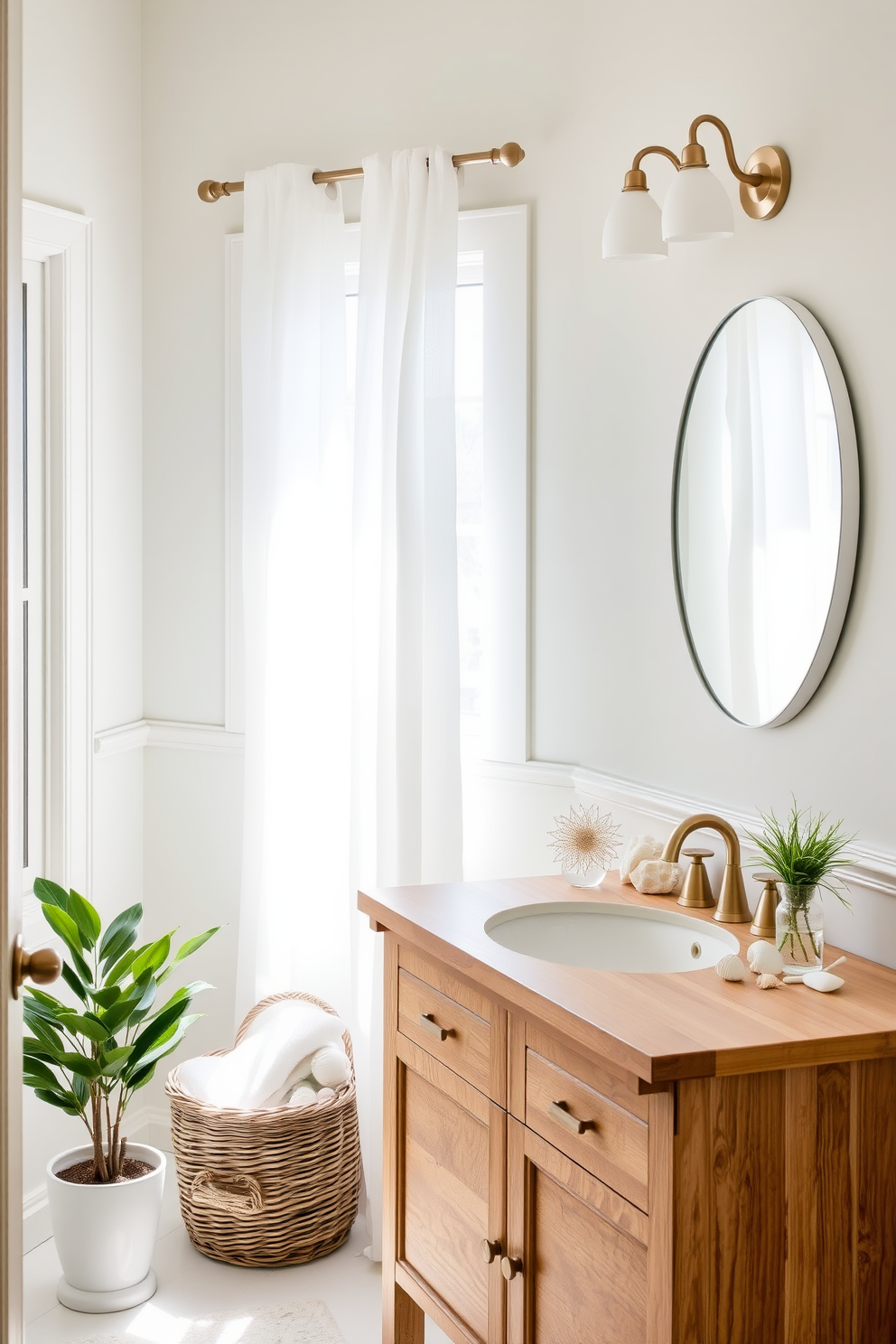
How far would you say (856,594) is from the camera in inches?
70.1

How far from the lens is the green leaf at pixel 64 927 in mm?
2365

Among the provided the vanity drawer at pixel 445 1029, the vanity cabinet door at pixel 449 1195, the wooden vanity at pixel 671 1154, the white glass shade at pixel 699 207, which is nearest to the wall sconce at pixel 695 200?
the white glass shade at pixel 699 207

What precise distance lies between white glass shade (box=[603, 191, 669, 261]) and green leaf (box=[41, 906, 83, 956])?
158 cm

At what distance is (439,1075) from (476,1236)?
0.76ft

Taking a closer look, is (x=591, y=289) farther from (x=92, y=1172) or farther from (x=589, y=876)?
(x=92, y=1172)

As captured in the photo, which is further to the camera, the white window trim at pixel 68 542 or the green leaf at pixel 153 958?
the white window trim at pixel 68 542

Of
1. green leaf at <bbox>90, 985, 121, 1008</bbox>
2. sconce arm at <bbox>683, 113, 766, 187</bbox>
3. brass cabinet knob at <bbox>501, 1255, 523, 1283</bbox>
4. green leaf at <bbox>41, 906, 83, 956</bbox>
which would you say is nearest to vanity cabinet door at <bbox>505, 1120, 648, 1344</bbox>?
brass cabinet knob at <bbox>501, 1255, 523, 1283</bbox>

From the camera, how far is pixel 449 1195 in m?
1.87

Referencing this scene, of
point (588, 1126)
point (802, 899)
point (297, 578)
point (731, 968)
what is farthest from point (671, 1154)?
point (297, 578)

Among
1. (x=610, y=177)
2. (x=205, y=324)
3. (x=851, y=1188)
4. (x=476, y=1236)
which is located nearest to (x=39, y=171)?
(x=205, y=324)

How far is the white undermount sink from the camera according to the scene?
189 centimetres

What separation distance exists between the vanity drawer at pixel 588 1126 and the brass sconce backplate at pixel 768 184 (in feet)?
4.33

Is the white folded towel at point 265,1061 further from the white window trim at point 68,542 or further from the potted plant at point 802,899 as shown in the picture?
Answer: the potted plant at point 802,899

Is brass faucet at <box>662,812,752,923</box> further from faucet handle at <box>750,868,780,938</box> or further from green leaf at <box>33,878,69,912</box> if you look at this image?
green leaf at <box>33,878,69,912</box>
